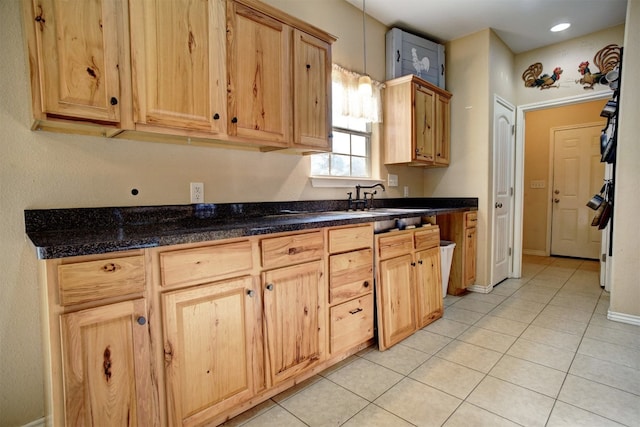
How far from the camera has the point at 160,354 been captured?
46.6 inches

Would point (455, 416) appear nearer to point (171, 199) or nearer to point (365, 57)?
point (171, 199)

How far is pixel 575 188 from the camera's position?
485 cm

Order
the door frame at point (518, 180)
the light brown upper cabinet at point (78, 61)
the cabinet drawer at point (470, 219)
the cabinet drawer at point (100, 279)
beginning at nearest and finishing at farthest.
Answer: the cabinet drawer at point (100, 279), the light brown upper cabinet at point (78, 61), the cabinet drawer at point (470, 219), the door frame at point (518, 180)

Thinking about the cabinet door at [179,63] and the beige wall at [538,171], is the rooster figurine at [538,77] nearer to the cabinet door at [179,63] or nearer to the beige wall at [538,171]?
the beige wall at [538,171]

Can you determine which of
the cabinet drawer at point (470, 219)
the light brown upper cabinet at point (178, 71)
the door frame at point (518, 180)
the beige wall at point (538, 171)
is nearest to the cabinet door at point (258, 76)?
the light brown upper cabinet at point (178, 71)

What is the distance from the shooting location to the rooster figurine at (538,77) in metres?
3.58

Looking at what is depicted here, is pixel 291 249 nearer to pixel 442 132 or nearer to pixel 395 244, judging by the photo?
pixel 395 244

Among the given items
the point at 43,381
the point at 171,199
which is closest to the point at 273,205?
the point at 171,199

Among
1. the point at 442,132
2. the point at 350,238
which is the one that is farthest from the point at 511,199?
the point at 350,238

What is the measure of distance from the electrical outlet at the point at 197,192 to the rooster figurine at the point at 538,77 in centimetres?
395

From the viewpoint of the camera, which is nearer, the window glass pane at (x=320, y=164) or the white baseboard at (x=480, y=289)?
the window glass pane at (x=320, y=164)

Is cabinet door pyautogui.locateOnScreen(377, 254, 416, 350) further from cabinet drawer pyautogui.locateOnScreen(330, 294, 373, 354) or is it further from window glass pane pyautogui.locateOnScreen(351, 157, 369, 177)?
window glass pane pyautogui.locateOnScreen(351, 157, 369, 177)

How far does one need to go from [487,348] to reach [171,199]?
224 cm

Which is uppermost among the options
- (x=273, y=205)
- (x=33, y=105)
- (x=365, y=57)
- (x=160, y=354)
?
(x=365, y=57)
